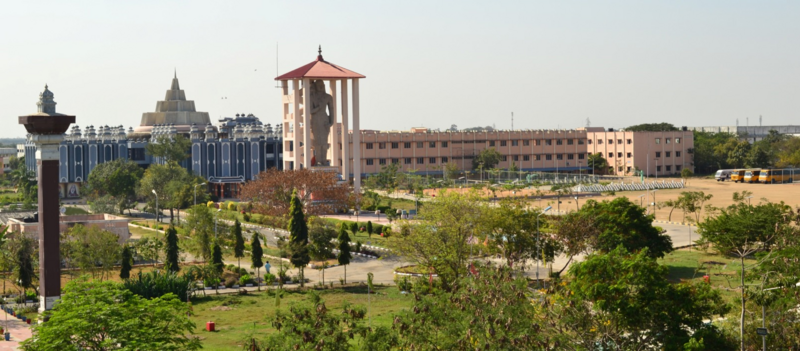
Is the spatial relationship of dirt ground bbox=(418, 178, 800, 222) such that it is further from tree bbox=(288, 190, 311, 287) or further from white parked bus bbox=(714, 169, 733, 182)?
tree bbox=(288, 190, 311, 287)

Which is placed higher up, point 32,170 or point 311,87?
point 311,87

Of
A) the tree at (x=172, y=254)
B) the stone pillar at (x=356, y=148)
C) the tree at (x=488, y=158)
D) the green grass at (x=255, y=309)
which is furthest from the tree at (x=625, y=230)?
the tree at (x=488, y=158)

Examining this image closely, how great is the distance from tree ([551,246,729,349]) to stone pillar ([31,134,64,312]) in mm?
20216

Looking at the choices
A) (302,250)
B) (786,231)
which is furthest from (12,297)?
(786,231)

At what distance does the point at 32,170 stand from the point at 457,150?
4802 centimetres

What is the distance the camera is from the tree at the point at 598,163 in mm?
124750

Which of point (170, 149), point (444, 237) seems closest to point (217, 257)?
point (444, 237)

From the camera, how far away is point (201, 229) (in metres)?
54.2

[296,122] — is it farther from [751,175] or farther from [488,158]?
[751,175]

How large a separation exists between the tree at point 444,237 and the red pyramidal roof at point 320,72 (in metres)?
37.2

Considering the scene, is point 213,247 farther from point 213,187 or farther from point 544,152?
point 544,152

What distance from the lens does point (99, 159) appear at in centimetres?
10112

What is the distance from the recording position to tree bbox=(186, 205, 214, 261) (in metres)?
52.5

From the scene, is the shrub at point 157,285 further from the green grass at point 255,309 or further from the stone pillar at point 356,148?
the stone pillar at point 356,148
